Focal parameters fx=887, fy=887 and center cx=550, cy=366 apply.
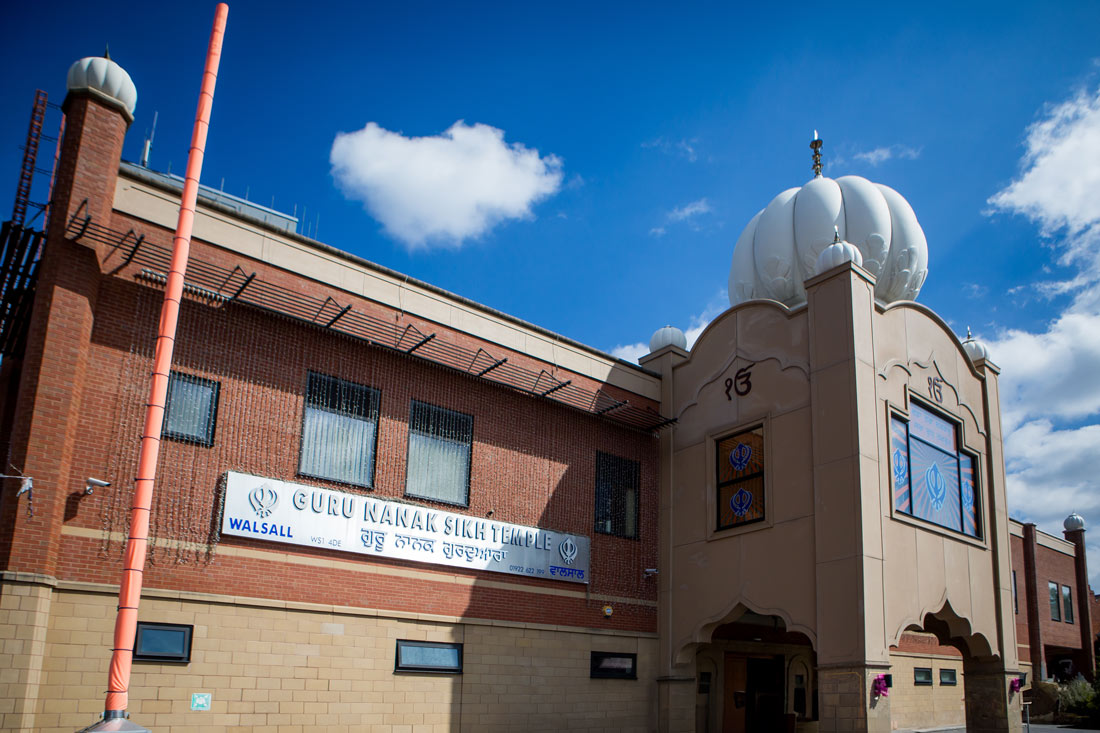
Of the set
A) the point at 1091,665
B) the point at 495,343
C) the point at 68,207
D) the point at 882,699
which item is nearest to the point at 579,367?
the point at 495,343

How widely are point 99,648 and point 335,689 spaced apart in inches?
147

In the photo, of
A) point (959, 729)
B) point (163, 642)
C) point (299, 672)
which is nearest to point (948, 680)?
point (959, 729)

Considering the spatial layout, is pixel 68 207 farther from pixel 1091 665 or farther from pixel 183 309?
pixel 1091 665

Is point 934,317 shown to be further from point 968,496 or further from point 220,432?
point 220,432

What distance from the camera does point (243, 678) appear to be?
13453mm

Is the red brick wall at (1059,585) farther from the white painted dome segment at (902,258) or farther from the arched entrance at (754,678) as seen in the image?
the white painted dome segment at (902,258)

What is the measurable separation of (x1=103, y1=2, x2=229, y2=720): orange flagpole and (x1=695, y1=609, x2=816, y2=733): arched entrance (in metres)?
14.5

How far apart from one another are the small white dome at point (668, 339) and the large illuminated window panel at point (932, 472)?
5.77 metres

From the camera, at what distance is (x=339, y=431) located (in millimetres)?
15688

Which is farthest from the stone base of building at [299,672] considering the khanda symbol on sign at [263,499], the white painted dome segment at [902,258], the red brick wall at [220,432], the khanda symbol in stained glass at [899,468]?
the white painted dome segment at [902,258]

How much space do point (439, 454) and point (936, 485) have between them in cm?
1043

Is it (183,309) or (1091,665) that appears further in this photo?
(1091,665)

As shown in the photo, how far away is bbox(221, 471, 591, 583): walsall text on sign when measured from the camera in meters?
14.2

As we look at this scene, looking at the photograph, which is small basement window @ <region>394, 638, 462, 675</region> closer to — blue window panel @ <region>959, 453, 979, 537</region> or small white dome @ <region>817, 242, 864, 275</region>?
small white dome @ <region>817, 242, 864, 275</region>
